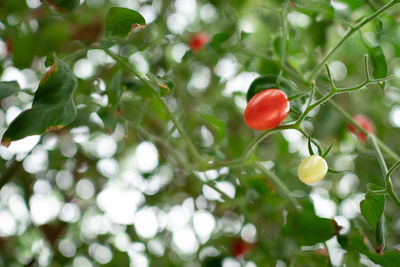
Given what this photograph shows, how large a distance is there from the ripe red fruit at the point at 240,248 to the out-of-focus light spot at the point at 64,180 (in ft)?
1.91

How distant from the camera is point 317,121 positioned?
1.13m

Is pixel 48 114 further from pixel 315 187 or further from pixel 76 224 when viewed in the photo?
pixel 76 224

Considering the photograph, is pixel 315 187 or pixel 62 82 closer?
pixel 62 82

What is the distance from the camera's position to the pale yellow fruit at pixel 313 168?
541mm

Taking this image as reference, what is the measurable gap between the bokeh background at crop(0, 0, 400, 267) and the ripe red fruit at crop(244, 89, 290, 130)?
0.81 feet

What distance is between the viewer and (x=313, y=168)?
21.6 inches

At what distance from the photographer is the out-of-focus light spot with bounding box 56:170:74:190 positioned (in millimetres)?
1408

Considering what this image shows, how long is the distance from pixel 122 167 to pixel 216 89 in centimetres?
43

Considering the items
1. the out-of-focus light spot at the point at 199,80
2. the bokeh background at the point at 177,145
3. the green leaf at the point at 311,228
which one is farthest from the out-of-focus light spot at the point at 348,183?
the green leaf at the point at 311,228

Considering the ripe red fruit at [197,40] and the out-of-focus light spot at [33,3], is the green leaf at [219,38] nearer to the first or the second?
the ripe red fruit at [197,40]

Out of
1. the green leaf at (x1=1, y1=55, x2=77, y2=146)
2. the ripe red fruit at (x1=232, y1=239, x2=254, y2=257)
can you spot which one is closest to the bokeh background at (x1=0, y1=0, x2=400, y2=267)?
the ripe red fruit at (x1=232, y1=239, x2=254, y2=257)

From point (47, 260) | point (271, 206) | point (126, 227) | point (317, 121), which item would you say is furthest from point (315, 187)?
point (47, 260)

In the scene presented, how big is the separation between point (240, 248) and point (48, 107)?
2.68 ft

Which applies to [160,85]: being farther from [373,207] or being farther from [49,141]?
[49,141]
